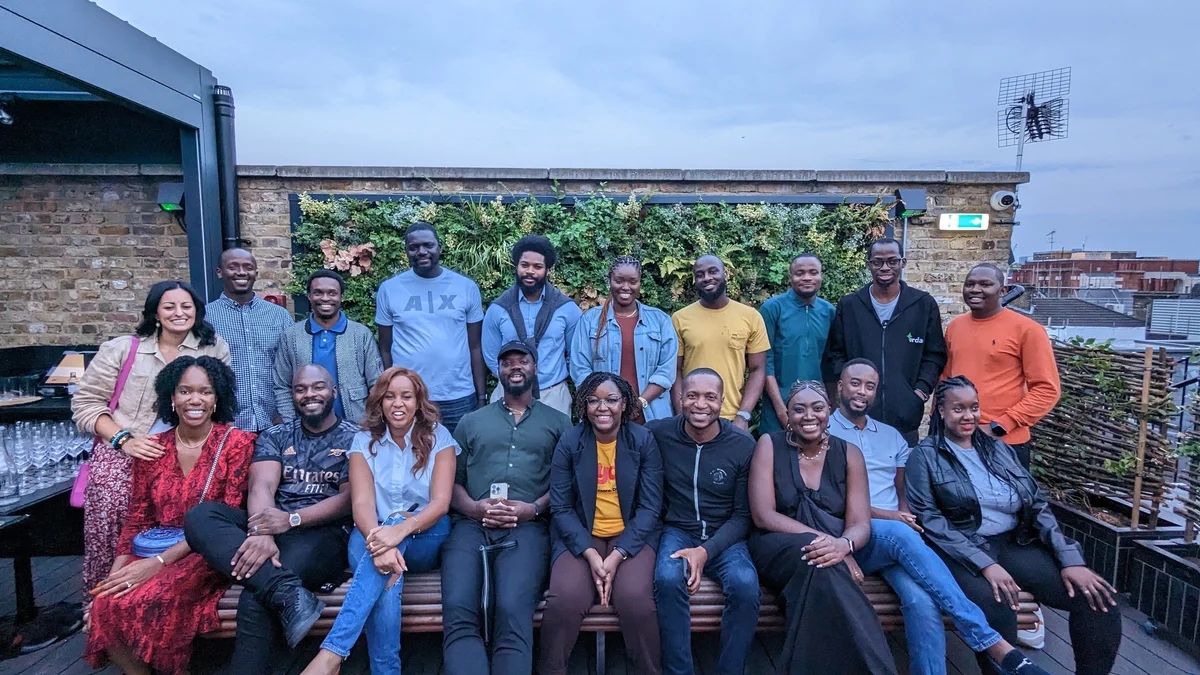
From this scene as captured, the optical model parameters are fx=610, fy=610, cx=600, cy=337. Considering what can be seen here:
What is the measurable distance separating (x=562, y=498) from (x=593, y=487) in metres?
0.17

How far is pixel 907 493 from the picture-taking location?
9.96 feet

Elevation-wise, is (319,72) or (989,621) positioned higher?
(319,72)

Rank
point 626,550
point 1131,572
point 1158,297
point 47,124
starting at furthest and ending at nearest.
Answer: point 1158,297
point 47,124
point 1131,572
point 626,550

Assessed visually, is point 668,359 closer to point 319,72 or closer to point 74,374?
point 74,374

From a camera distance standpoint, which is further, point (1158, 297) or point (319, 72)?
point (1158, 297)

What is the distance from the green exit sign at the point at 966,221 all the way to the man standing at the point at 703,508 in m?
3.57

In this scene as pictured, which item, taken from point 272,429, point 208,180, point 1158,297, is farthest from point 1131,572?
point 1158,297

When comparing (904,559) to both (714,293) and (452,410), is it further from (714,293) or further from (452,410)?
(452,410)

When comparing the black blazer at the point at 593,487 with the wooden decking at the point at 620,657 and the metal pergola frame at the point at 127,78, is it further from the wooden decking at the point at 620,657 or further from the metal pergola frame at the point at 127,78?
the metal pergola frame at the point at 127,78

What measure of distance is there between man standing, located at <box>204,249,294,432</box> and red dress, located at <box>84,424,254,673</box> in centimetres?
61

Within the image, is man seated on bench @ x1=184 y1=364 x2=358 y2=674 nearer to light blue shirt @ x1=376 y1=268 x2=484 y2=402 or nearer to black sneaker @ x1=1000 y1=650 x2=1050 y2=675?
light blue shirt @ x1=376 y1=268 x2=484 y2=402

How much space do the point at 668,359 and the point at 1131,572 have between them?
9.76ft

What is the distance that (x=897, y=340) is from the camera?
371 cm

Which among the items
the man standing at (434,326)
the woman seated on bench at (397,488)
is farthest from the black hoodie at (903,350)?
the woman seated on bench at (397,488)
